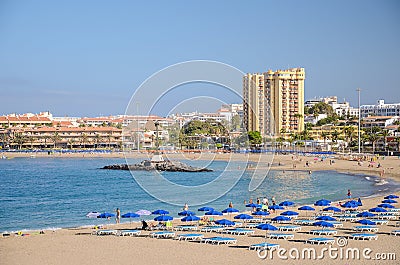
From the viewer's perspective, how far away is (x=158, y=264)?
55.4 ft

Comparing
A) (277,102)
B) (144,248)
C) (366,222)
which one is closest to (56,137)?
(277,102)

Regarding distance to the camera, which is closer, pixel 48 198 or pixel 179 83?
pixel 179 83

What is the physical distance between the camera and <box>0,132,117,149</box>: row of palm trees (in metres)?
121

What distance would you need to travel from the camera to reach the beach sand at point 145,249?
56.7ft

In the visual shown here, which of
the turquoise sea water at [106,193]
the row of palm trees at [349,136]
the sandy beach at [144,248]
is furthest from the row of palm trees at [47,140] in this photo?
the sandy beach at [144,248]

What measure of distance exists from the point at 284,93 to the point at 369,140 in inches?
982

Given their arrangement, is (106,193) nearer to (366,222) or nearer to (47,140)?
(366,222)

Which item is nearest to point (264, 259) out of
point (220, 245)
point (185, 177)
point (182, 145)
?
point (220, 245)

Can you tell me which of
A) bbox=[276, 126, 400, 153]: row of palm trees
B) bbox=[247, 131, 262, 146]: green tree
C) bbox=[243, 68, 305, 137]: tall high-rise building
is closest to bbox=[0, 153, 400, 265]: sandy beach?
bbox=[276, 126, 400, 153]: row of palm trees

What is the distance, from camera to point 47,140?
12194 cm

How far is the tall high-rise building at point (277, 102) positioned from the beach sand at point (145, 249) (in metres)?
94.2

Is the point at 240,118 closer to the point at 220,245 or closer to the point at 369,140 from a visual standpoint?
the point at 369,140

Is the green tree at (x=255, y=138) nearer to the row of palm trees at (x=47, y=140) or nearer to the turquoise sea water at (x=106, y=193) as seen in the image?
the row of palm trees at (x=47, y=140)

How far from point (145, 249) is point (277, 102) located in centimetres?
10011
